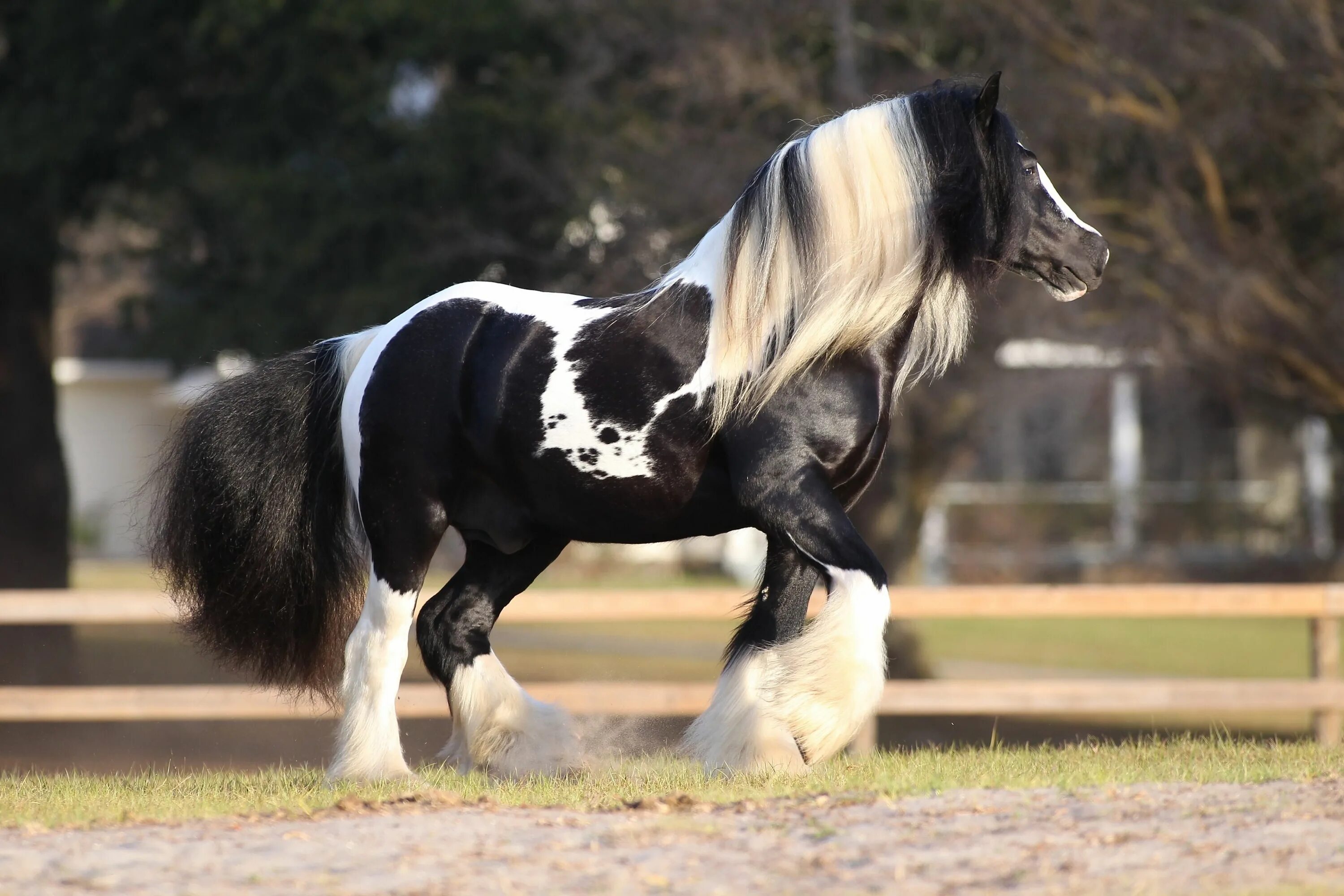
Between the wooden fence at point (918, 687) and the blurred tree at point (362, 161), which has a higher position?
the blurred tree at point (362, 161)

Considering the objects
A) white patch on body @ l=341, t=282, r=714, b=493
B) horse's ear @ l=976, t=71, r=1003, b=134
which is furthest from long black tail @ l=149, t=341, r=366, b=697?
horse's ear @ l=976, t=71, r=1003, b=134

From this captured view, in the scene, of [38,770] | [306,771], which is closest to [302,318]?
[38,770]

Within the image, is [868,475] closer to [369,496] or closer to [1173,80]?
[369,496]

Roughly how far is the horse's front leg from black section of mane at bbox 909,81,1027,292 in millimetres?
897

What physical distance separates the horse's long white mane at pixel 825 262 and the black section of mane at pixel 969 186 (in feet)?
0.12

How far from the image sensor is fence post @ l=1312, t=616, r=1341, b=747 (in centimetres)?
807

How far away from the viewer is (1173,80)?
9.98 metres

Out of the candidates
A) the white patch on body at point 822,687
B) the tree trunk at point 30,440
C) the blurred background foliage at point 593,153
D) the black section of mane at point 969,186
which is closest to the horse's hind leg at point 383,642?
the white patch on body at point 822,687

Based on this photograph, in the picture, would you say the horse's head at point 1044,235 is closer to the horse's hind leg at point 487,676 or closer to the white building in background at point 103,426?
the horse's hind leg at point 487,676

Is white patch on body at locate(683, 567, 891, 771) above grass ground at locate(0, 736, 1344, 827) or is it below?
above

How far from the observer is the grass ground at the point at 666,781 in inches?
179

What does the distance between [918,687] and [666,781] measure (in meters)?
3.24

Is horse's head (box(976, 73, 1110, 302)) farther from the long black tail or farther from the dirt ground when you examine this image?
the long black tail

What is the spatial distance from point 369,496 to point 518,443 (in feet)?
2.16
